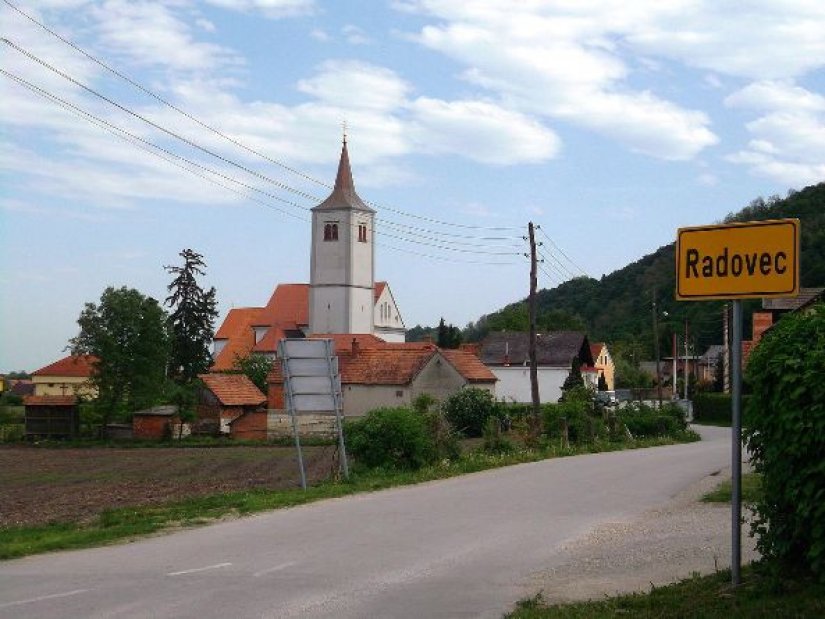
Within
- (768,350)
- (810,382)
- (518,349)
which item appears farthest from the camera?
(518,349)

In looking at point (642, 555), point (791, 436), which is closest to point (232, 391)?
point (642, 555)

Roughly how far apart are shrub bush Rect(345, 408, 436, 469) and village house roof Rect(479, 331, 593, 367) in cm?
6696

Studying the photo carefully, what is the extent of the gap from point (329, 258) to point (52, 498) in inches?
3265

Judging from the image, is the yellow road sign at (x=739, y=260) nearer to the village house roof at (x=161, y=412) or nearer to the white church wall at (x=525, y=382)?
the village house roof at (x=161, y=412)

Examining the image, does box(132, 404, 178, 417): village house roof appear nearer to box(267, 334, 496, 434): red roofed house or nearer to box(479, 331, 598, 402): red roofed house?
box(267, 334, 496, 434): red roofed house

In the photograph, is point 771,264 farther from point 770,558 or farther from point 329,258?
point 329,258

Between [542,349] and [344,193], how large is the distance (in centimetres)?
2791

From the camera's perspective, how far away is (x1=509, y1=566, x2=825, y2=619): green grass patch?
7.56 metres

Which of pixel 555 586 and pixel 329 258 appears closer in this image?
pixel 555 586

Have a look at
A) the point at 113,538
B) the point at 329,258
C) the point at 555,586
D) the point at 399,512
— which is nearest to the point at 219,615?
the point at 555,586

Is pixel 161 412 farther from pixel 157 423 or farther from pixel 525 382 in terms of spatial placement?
pixel 525 382

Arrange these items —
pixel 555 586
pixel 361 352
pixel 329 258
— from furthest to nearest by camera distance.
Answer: pixel 329 258 → pixel 361 352 → pixel 555 586

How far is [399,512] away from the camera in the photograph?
17047 millimetres

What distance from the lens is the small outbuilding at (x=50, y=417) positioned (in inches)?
2589
